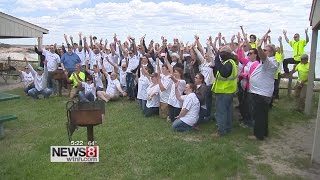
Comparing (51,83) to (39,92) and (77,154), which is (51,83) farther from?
(77,154)

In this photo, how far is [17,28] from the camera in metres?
18.0

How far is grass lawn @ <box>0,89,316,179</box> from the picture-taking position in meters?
6.14

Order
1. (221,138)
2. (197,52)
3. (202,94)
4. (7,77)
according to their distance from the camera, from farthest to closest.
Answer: (7,77), (197,52), (202,94), (221,138)

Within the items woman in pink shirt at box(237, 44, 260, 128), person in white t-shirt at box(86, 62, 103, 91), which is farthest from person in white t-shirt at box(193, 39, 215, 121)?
person in white t-shirt at box(86, 62, 103, 91)

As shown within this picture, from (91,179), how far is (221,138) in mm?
3066

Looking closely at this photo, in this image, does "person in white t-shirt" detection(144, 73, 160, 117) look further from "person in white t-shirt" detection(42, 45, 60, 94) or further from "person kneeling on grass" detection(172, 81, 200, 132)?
"person in white t-shirt" detection(42, 45, 60, 94)

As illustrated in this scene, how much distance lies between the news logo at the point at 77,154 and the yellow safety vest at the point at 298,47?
7.81 m

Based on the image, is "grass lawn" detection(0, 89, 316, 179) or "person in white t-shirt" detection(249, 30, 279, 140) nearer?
"grass lawn" detection(0, 89, 316, 179)

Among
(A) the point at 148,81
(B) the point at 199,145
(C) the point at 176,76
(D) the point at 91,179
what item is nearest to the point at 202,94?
(C) the point at 176,76

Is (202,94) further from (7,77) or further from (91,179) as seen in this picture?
(7,77)

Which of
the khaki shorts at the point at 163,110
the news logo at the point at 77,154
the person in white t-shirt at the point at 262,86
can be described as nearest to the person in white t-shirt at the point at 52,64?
the khaki shorts at the point at 163,110

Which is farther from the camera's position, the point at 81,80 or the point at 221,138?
the point at 81,80

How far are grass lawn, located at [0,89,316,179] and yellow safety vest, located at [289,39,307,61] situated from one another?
8.04 feet

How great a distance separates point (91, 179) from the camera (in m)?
5.94
